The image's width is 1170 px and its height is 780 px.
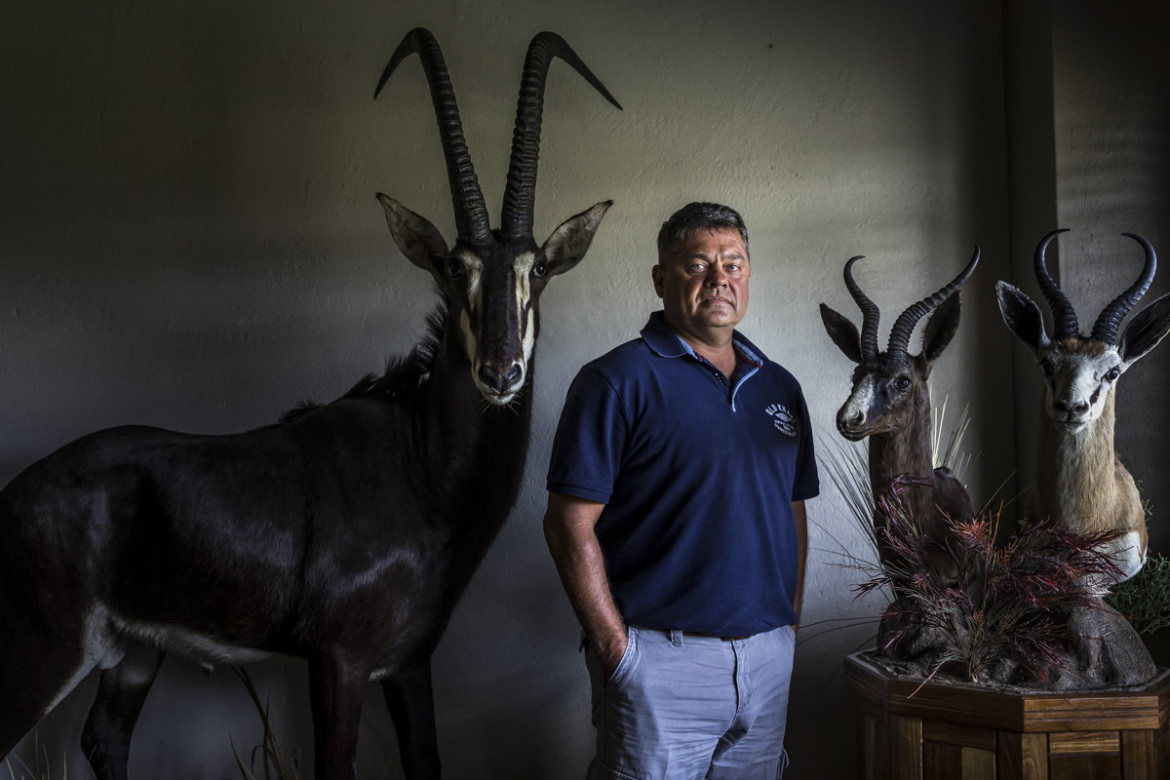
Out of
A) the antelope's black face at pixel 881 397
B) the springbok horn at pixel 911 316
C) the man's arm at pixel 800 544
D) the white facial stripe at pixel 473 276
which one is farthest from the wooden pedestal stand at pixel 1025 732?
the white facial stripe at pixel 473 276

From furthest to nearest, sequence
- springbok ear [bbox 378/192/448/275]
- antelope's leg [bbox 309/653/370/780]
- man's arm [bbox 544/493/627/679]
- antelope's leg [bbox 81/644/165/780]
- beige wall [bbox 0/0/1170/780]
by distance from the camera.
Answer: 1. beige wall [bbox 0/0/1170/780]
2. antelope's leg [bbox 81/644/165/780]
3. springbok ear [bbox 378/192/448/275]
4. antelope's leg [bbox 309/653/370/780]
5. man's arm [bbox 544/493/627/679]

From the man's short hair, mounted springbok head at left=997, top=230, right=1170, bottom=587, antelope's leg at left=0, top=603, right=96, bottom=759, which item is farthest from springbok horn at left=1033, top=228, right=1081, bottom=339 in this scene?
antelope's leg at left=0, top=603, right=96, bottom=759

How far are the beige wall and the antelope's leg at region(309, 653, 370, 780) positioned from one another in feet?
2.48

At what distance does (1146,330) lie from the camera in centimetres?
219

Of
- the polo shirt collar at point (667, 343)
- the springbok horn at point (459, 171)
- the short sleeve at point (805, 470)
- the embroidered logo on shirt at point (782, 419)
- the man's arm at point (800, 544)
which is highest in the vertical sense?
the springbok horn at point (459, 171)

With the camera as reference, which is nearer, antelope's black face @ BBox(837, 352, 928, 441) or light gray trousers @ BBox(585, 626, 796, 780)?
light gray trousers @ BBox(585, 626, 796, 780)

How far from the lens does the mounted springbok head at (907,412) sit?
2332mm

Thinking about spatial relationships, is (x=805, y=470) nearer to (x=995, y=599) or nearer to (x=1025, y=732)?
(x=995, y=599)

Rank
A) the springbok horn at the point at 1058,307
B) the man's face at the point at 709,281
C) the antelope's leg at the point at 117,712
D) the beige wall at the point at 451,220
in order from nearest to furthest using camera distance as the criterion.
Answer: the man's face at the point at 709,281, the springbok horn at the point at 1058,307, the antelope's leg at the point at 117,712, the beige wall at the point at 451,220

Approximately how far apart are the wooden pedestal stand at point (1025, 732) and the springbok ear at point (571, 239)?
1.43 m

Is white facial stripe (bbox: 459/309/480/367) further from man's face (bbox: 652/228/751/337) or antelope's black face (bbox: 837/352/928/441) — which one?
antelope's black face (bbox: 837/352/928/441)

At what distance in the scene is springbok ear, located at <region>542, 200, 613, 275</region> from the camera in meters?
2.69

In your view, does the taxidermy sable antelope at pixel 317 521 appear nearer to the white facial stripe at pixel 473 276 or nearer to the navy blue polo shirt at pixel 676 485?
the white facial stripe at pixel 473 276

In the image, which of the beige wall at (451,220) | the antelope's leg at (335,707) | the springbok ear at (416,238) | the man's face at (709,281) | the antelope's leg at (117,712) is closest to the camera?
the man's face at (709,281)
